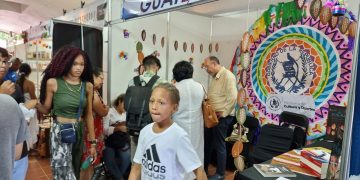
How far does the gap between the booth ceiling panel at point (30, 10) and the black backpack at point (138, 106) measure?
3.27m

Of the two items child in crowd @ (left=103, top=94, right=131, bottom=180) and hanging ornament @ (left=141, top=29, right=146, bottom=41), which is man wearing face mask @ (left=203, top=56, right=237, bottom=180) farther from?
hanging ornament @ (left=141, top=29, right=146, bottom=41)

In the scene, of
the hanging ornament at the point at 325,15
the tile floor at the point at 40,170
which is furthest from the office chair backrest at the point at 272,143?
the hanging ornament at the point at 325,15

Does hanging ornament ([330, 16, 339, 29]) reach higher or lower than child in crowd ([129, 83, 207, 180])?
higher

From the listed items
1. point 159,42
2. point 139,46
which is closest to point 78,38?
point 139,46

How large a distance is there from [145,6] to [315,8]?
6.54 feet

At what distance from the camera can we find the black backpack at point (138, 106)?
2.62 m

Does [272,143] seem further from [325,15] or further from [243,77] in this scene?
[325,15]

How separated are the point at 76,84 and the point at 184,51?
110 inches

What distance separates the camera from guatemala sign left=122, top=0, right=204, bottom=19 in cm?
240

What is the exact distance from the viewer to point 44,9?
673 cm

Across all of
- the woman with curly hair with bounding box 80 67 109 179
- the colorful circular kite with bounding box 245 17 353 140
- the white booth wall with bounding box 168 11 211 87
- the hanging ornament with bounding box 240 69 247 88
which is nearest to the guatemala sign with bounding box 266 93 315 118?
the colorful circular kite with bounding box 245 17 353 140

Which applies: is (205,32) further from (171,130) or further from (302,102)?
(171,130)

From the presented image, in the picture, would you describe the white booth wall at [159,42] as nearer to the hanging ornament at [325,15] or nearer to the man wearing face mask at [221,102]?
the man wearing face mask at [221,102]

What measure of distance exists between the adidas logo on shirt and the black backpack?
1.20 meters
